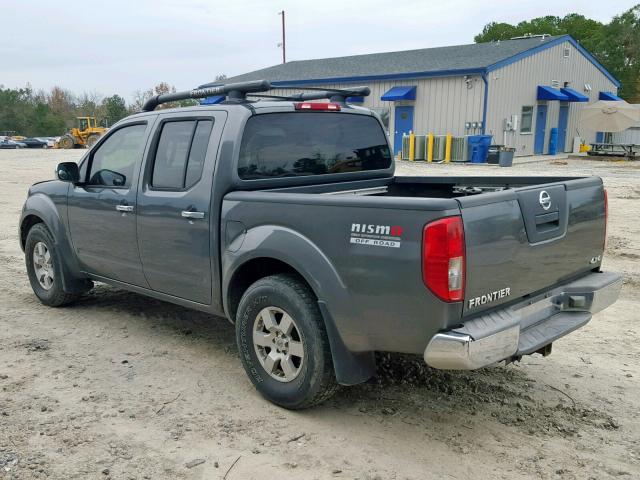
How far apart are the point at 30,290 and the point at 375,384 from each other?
4357 millimetres

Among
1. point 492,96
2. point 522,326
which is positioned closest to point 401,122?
point 492,96

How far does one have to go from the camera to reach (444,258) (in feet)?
9.80

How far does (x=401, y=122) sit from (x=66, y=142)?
26185 mm

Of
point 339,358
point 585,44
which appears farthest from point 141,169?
point 585,44

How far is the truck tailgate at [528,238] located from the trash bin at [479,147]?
2168 centimetres

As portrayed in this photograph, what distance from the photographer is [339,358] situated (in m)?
3.48

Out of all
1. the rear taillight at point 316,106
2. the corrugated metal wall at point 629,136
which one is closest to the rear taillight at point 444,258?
the rear taillight at point 316,106

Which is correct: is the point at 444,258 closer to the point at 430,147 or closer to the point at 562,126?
the point at 430,147

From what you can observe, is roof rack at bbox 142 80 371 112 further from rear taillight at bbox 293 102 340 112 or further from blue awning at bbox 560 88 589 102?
blue awning at bbox 560 88 589 102

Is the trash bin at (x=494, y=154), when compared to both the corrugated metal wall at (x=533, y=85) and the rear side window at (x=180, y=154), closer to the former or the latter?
the corrugated metal wall at (x=533, y=85)

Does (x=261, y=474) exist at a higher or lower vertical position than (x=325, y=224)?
lower

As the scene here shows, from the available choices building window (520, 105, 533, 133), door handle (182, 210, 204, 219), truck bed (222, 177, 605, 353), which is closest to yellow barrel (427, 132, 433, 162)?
building window (520, 105, 533, 133)

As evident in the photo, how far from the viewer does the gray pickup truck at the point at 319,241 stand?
3.11 m

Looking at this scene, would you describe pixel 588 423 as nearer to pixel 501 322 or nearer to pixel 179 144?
pixel 501 322
